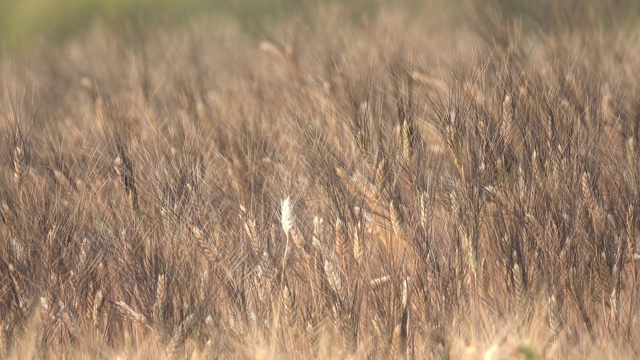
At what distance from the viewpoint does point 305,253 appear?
3.32 metres

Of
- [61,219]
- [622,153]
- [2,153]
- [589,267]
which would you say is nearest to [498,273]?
[589,267]

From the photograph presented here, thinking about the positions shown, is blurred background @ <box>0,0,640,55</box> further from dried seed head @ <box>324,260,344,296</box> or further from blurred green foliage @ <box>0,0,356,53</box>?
dried seed head @ <box>324,260,344,296</box>

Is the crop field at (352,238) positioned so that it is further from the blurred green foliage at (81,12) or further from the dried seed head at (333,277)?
the blurred green foliage at (81,12)

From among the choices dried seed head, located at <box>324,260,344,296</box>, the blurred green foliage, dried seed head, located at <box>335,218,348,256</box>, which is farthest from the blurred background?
dried seed head, located at <box>324,260,344,296</box>

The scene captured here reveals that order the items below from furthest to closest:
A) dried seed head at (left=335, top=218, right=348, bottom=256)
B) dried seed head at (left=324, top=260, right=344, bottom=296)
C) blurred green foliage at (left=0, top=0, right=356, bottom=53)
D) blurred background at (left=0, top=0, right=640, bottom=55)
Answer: blurred green foliage at (left=0, top=0, right=356, bottom=53), blurred background at (left=0, top=0, right=640, bottom=55), dried seed head at (left=335, top=218, right=348, bottom=256), dried seed head at (left=324, top=260, right=344, bottom=296)

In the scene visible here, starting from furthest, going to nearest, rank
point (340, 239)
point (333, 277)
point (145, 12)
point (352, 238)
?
point (145, 12) → point (352, 238) → point (340, 239) → point (333, 277)

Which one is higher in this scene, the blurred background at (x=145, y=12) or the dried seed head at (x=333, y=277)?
the dried seed head at (x=333, y=277)

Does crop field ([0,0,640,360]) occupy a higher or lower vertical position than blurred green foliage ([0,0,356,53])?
higher

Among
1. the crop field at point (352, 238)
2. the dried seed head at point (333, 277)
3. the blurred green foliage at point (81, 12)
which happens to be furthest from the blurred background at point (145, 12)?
the dried seed head at point (333, 277)

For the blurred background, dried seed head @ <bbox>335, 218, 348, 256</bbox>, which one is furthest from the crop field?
the blurred background

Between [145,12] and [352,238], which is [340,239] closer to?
[352,238]

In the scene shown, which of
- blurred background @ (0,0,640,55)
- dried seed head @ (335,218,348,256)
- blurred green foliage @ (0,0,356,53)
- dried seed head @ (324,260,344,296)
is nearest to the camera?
dried seed head @ (324,260,344,296)

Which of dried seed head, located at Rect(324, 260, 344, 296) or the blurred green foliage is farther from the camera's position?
the blurred green foliage

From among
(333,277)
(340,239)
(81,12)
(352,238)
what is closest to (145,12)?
(81,12)
